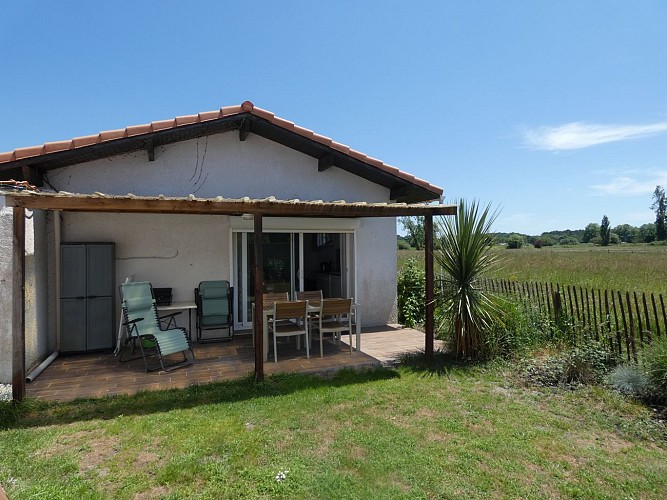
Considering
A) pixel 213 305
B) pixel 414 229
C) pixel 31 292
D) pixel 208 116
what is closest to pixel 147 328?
pixel 213 305

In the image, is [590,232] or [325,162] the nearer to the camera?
[325,162]

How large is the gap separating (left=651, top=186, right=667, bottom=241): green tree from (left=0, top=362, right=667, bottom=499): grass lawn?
97.2 metres

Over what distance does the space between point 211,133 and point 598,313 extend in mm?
9041

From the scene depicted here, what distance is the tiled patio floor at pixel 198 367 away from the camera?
5570mm

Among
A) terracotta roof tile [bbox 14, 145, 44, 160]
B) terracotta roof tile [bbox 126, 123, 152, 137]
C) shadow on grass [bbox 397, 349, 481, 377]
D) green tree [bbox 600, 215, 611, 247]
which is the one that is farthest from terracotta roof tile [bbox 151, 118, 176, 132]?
green tree [bbox 600, 215, 611, 247]

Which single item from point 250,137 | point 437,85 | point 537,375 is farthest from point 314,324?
point 437,85

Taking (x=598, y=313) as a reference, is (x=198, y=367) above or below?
below

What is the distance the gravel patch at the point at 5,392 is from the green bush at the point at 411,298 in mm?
8571

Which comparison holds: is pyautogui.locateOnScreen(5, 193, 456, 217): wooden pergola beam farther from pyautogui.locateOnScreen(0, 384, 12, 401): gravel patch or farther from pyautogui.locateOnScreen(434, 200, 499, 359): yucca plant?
pyautogui.locateOnScreen(0, 384, 12, 401): gravel patch

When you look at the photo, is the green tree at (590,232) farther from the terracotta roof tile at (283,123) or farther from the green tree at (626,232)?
the terracotta roof tile at (283,123)

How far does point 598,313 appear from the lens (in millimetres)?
7105

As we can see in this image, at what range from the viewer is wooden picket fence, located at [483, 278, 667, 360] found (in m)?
5.90

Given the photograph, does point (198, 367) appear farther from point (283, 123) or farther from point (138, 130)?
point (283, 123)

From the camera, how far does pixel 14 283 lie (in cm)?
468
